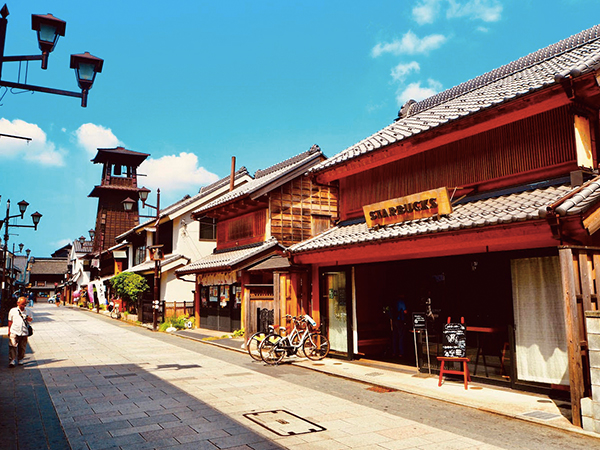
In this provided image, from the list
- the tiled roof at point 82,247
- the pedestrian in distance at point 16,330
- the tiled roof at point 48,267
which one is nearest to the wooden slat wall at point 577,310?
the pedestrian in distance at point 16,330

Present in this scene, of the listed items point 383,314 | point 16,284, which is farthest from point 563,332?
point 16,284

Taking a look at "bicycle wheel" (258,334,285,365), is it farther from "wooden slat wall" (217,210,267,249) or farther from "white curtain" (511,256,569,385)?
"wooden slat wall" (217,210,267,249)

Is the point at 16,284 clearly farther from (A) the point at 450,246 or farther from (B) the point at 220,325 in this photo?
(A) the point at 450,246

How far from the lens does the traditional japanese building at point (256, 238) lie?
19734 millimetres

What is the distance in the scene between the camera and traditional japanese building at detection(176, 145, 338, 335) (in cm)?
1973

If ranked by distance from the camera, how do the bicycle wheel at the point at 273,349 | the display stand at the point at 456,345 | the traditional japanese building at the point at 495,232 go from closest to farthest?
the traditional japanese building at the point at 495,232
the display stand at the point at 456,345
the bicycle wheel at the point at 273,349

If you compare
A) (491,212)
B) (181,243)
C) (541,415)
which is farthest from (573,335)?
(181,243)

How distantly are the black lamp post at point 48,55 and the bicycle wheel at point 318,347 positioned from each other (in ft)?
30.8

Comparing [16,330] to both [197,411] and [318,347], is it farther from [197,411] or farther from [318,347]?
[318,347]

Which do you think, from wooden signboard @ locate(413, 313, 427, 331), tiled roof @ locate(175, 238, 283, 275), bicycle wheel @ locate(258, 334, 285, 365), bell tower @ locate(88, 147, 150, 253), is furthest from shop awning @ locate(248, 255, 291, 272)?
bell tower @ locate(88, 147, 150, 253)

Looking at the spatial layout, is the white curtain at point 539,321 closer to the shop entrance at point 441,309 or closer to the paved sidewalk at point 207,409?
the shop entrance at point 441,309

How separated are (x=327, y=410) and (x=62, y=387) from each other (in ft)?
20.4

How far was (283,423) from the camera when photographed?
7145 mm

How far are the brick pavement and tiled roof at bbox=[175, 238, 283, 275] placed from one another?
6949 mm
